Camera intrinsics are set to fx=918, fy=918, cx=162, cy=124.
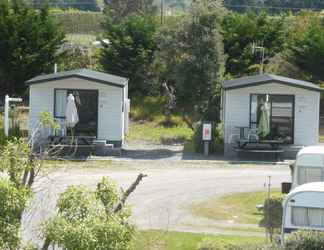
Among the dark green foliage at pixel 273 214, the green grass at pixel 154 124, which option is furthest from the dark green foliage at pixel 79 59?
the dark green foliage at pixel 273 214

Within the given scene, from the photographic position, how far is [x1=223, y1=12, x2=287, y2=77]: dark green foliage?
38375mm

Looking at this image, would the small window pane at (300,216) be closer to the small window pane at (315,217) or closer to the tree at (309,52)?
the small window pane at (315,217)

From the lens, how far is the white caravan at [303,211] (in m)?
14.9

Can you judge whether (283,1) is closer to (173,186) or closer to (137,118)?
(137,118)

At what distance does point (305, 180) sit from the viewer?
61.1ft

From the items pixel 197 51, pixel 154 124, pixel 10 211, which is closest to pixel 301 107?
pixel 197 51

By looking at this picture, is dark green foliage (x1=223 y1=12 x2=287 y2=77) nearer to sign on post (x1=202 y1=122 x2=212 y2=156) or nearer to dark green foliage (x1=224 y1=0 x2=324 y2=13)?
sign on post (x1=202 y1=122 x2=212 y2=156)

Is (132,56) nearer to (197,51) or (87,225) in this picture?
(197,51)

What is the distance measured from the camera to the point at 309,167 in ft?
61.2

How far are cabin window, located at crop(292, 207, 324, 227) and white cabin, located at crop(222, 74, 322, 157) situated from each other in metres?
15.0

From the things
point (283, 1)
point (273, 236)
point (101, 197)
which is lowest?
point (273, 236)

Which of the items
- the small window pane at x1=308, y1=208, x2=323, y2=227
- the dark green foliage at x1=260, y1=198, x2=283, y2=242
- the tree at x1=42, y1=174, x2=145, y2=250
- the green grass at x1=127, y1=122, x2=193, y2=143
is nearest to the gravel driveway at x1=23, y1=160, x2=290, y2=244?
the dark green foliage at x1=260, y1=198, x2=283, y2=242

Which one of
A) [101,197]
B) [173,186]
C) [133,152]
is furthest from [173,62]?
[101,197]

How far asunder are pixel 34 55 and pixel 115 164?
396 inches
